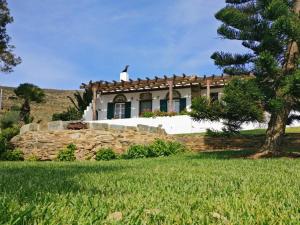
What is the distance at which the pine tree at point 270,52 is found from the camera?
11227 mm

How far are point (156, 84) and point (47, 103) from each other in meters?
17.5

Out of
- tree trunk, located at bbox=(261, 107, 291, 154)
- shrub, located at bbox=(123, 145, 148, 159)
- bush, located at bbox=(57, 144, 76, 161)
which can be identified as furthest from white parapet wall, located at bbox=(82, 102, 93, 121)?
tree trunk, located at bbox=(261, 107, 291, 154)

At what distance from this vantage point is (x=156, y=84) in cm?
Answer: 3238

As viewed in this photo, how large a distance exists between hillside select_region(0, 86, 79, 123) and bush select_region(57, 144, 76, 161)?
25.2 m

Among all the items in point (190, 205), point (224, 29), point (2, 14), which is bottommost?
point (190, 205)

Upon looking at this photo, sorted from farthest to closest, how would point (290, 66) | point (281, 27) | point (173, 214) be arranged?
1. point (290, 66)
2. point (281, 27)
3. point (173, 214)

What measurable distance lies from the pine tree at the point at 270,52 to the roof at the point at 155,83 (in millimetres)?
15242

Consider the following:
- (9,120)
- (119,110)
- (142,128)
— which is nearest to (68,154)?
(142,128)

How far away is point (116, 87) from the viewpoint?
33469 mm

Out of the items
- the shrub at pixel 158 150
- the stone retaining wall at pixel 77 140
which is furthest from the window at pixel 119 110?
the shrub at pixel 158 150

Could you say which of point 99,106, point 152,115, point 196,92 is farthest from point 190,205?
point 99,106

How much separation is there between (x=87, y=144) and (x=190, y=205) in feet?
46.1

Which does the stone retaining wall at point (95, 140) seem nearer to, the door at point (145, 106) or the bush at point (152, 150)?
the bush at point (152, 150)

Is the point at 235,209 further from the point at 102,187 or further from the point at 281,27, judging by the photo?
the point at 281,27
